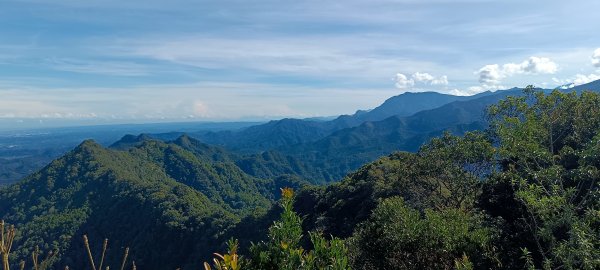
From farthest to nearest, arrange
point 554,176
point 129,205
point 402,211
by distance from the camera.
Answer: point 129,205
point 554,176
point 402,211

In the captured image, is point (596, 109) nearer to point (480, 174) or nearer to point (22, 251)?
point (480, 174)

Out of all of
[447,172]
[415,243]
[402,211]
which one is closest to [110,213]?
[447,172]

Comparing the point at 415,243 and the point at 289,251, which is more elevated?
the point at 289,251

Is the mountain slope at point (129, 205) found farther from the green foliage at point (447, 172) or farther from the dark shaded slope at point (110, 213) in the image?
the green foliage at point (447, 172)

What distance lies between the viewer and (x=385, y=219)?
1316 centimetres

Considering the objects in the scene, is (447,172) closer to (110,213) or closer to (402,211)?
(402,211)

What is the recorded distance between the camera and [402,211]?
42.4 feet

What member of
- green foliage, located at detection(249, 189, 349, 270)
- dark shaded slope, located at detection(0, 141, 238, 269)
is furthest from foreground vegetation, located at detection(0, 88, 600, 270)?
dark shaded slope, located at detection(0, 141, 238, 269)

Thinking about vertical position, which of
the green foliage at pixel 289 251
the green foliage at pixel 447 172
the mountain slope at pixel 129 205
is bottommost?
the mountain slope at pixel 129 205

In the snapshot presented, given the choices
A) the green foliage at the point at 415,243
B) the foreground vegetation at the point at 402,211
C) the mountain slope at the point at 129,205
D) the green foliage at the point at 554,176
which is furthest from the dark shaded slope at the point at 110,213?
the green foliage at the point at 415,243

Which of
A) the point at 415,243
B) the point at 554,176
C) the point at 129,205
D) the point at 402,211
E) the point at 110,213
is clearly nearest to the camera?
the point at 415,243

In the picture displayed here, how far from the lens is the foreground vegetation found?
10758mm

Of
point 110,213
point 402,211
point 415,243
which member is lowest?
point 110,213

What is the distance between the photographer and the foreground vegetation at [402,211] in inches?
424
